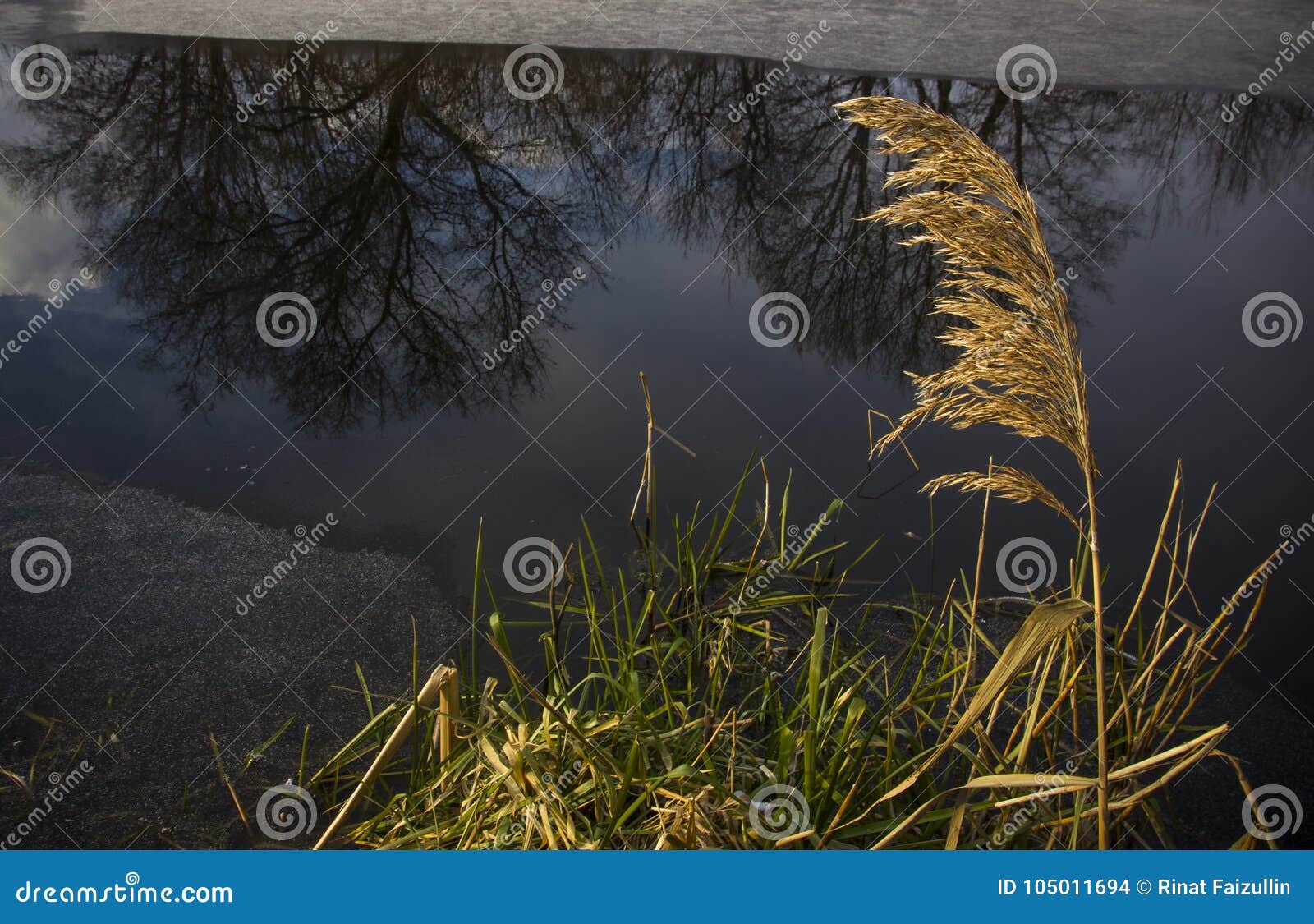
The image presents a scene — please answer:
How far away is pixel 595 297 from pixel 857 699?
10.1 feet

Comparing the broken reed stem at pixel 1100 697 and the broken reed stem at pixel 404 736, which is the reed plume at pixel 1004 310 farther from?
the broken reed stem at pixel 404 736

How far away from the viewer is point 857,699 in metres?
2.22

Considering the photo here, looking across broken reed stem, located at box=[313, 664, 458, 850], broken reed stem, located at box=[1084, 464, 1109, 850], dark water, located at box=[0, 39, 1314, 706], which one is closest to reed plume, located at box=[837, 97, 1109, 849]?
broken reed stem, located at box=[1084, 464, 1109, 850]

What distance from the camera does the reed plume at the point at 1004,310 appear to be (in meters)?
1.58

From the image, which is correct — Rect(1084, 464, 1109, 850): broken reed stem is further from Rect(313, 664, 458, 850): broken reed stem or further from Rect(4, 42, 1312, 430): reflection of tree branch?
Rect(4, 42, 1312, 430): reflection of tree branch

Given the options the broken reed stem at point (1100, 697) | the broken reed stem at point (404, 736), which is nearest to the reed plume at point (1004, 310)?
the broken reed stem at point (1100, 697)

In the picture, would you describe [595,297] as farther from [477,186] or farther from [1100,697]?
[1100,697]

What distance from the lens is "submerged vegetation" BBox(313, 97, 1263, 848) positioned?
5.40 feet

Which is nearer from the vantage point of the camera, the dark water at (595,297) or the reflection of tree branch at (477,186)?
the dark water at (595,297)

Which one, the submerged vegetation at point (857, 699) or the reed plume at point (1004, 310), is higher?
the reed plume at point (1004, 310)

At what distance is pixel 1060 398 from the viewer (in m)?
1.60

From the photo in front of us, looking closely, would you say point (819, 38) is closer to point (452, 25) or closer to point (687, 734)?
point (452, 25)

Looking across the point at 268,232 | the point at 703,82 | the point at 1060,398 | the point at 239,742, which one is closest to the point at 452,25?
the point at 703,82

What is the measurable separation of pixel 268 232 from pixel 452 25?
3277mm
